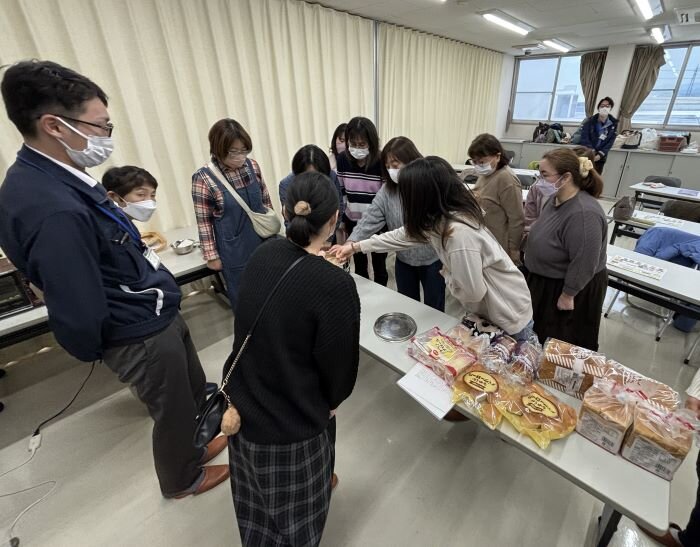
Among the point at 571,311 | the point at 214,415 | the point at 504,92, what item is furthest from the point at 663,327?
the point at 504,92

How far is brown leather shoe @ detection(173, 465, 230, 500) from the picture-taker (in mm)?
1553

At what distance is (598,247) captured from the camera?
→ 1528mm

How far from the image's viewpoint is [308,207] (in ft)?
2.74

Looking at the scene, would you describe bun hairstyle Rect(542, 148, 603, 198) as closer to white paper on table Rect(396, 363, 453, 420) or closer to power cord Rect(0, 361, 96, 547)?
white paper on table Rect(396, 363, 453, 420)

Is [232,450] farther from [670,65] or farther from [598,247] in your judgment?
[670,65]

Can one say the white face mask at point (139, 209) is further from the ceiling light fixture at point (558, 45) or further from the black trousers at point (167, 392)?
the ceiling light fixture at point (558, 45)

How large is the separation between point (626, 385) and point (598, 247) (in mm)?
736

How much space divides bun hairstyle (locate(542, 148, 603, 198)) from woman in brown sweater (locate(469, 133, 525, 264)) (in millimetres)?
460

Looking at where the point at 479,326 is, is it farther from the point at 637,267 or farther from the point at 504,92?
the point at 504,92

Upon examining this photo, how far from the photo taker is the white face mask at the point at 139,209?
1.64 metres

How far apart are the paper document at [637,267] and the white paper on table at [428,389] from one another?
1.76 meters

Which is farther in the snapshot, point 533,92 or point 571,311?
point 533,92

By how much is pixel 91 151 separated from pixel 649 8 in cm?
561

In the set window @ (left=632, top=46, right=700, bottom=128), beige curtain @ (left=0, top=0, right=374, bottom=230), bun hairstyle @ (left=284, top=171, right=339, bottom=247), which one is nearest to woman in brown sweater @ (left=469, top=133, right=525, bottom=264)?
bun hairstyle @ (left=284, top=171, right=339, bottom=247)
